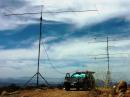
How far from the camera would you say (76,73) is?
4825cm

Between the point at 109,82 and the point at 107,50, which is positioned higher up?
the point at 107,50

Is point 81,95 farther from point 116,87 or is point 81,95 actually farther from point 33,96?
point 116,87

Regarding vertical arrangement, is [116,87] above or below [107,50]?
below

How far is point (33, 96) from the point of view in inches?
1400

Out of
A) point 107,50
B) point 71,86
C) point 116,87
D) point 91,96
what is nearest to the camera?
point 91,96

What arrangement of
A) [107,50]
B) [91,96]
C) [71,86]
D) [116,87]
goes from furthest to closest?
[107,50] < [71,86] < [116,87] < [91,96]

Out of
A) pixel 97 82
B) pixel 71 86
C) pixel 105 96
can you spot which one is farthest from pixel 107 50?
pixel 105 96

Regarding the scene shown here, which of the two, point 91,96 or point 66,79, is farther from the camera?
point 66,79

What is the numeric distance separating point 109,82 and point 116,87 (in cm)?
491

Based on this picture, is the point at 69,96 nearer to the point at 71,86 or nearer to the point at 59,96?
the point at 59,96

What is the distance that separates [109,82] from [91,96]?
459 inches

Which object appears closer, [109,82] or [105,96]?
[105,96]

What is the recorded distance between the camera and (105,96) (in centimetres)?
3616

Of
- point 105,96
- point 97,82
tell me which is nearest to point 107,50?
point 97,82
